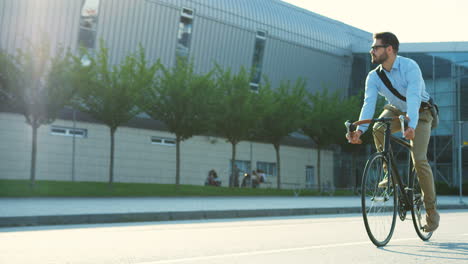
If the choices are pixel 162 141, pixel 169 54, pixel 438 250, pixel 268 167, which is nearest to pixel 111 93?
pixel 169 54

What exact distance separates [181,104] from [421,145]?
61.8ft

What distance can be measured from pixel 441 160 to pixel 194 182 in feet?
51.5

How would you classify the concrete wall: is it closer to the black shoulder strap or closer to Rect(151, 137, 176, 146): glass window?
Rect(151, 137, 176, 146): glass window

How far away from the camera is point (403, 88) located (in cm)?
611

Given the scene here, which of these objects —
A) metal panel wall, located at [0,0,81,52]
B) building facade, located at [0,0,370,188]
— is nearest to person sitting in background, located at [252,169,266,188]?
building facade, located at [0,0,370,188]

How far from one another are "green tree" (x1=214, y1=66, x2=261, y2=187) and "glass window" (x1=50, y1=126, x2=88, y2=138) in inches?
299

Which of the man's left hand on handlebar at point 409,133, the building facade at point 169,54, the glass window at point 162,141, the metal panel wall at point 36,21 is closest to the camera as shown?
the man's left hand on handlebar at point 409,133

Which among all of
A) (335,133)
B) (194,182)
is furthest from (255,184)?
(335,133)

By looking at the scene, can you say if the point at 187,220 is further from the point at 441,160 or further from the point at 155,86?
the point at 441,160

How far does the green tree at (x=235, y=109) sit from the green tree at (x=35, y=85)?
7361 millimetres

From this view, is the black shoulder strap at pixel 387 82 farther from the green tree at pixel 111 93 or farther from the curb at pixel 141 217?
the green tree at pixel 111 93

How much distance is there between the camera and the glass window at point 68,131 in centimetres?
3038

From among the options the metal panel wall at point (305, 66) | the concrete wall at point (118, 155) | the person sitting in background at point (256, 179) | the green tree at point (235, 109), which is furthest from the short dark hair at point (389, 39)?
the metal panel wall at point (305, 66)

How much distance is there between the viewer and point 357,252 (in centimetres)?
561
